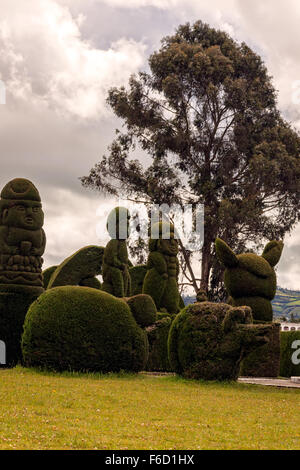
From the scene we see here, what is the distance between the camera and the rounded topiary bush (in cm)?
1286

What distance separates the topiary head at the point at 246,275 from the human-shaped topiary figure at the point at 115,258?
2996 millimetres

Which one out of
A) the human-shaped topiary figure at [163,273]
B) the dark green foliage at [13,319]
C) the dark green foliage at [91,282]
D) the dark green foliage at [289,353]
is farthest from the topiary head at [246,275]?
the dark green foliage at [13,319]

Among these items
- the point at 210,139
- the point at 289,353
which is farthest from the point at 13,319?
the point at 210,139

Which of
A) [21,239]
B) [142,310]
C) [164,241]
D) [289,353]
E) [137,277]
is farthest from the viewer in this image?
[137,277]

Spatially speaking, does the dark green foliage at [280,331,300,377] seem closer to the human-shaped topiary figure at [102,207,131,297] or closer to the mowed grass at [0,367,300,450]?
the human-shaped topiary figure at [102,207,131,297]

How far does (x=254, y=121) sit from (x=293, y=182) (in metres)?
4.10

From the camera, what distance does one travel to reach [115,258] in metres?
18.6

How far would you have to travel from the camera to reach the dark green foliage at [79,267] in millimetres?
19578

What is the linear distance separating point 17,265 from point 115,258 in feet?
14.9

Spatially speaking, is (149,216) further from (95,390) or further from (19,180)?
(95,390)

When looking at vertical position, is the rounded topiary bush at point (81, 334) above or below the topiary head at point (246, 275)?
below

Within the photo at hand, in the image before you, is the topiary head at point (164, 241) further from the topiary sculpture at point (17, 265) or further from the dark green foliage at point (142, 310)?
the dark green foliage at point (142, 310)

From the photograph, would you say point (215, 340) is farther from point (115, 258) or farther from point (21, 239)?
point (115, 258)
